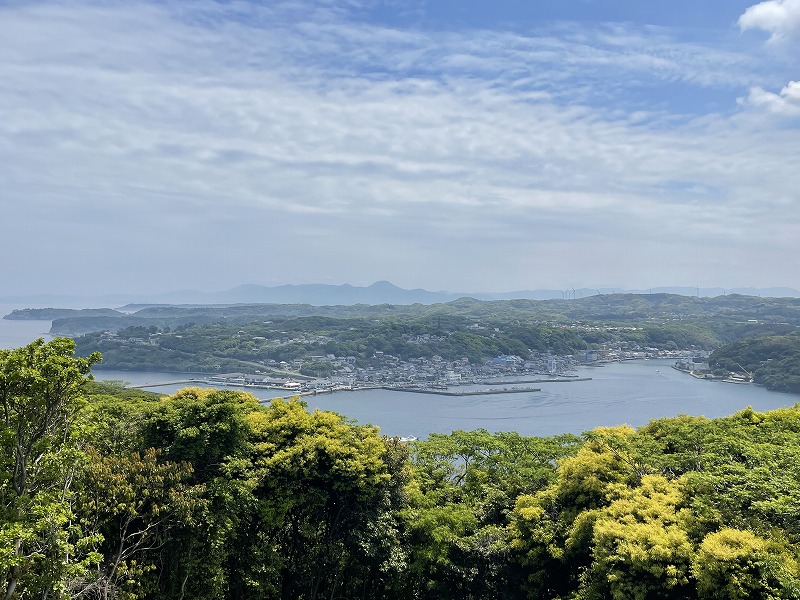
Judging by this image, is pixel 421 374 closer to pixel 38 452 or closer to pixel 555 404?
pixel 555 404

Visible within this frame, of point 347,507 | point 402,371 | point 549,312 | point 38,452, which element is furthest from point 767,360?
point 549,312

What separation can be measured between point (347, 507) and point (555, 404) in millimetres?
37551

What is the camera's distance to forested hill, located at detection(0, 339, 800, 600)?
5738 mm

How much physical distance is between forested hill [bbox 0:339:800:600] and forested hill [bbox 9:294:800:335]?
89644 millimetres

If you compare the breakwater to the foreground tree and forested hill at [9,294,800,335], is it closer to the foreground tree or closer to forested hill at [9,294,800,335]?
the foreground tree

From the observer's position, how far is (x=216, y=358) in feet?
219

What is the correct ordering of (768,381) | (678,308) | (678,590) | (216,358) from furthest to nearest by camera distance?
1. (678,308)
2. (216,358)
3. (768,381)
4. (678,590)

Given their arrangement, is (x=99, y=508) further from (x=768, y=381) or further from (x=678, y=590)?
(x=768, y=381)

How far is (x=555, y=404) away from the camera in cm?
4469

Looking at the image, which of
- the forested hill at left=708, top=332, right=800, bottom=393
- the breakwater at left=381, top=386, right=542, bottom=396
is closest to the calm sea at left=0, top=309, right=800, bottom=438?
the breakwater at left=381, top=386, right=542, bottom=396

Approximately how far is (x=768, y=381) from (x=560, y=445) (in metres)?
46.0

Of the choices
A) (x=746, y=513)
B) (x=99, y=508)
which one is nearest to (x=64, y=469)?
(x=99, y=508)

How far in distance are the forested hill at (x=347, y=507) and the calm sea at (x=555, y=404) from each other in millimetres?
22027

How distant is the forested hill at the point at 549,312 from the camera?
10062cm
